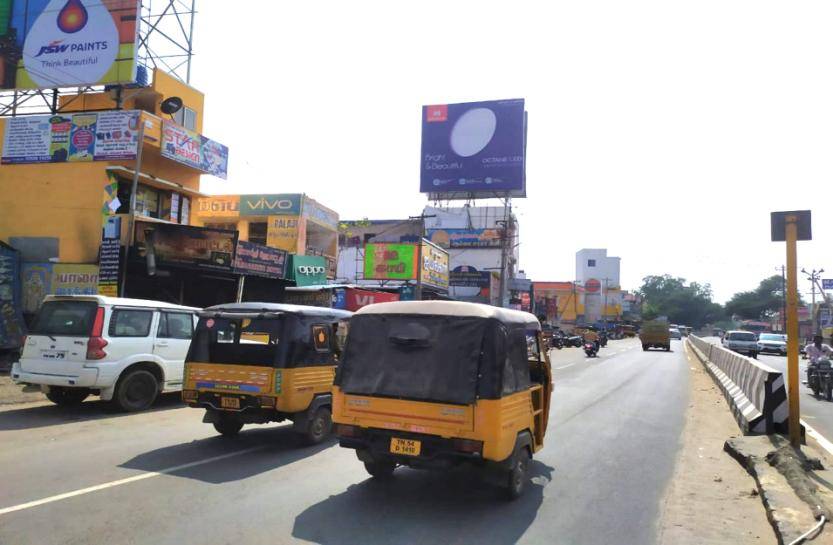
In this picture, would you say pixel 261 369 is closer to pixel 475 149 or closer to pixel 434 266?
pixel 434 266

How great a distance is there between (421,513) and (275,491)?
1554 millimetres

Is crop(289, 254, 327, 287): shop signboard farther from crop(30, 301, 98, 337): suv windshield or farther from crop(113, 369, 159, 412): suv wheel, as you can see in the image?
crop(30, 301, 98, 337): suv windshield

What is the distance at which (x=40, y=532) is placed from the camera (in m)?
4.54

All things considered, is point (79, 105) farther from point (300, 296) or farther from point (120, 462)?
point (120, 462)

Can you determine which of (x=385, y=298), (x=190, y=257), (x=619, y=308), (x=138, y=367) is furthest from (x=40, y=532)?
(x=619, y=308)

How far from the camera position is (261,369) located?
7.73 m

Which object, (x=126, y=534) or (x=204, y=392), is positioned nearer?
(x=126, y=534)

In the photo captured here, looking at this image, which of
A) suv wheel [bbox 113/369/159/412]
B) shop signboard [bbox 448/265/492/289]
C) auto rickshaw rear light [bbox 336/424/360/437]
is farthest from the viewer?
shop signboard [bbox 448/265/492/289]

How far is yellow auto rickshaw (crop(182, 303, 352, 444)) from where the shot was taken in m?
7.69

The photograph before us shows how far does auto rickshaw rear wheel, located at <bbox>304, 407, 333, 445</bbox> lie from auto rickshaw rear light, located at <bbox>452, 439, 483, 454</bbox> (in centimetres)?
309

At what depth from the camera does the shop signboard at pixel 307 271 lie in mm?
26141

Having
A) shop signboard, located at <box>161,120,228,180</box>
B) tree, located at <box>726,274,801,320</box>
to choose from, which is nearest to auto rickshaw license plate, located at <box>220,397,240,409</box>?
shop signboard, located at <box>161,120,228,180</box>

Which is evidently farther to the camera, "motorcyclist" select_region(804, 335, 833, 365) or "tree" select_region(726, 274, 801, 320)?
"tree" select_region(726, 274, 801, 320)

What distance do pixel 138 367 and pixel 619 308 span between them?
10030cm
